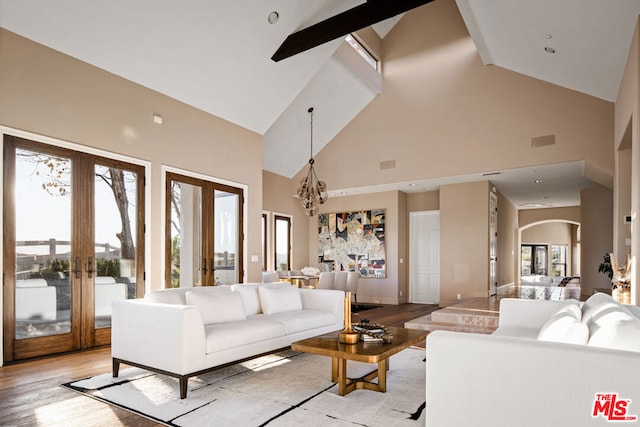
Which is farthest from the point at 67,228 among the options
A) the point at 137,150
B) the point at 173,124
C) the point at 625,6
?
the point at 625,6

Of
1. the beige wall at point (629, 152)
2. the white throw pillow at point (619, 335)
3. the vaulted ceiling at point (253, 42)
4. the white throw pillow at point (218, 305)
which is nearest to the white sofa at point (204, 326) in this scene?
the white throw pillow at point (218, 305)

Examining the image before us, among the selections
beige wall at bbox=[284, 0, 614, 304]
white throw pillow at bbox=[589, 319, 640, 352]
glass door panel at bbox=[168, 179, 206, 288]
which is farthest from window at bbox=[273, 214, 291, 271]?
white throw pillow at bbox=[589, 319, 640, 352]

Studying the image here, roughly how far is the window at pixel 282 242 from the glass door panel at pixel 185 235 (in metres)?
3.63

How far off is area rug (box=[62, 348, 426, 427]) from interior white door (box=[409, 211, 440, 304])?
6.24 m

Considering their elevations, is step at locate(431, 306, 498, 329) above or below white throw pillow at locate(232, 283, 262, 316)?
below

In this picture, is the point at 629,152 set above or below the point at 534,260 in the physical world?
above

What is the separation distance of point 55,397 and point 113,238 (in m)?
2.34

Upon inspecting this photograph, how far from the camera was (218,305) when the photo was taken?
13.1 ft

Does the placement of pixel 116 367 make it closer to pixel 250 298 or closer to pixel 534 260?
pixel 250 298

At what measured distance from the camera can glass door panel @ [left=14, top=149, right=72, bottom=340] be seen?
167 inches

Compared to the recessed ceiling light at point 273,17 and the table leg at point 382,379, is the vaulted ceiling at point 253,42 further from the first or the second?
the table leg at point 382,379

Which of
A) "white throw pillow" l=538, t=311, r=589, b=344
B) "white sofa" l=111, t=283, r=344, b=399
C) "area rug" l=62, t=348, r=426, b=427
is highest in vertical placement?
"white throw pillow" l=538, t=311, r=589, b=344

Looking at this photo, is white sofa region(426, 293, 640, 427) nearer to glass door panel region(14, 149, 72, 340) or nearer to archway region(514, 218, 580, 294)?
glass door panel region(14, 149, 72, 340)

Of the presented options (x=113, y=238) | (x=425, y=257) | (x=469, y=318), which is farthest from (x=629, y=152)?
(x=113, y=238)
